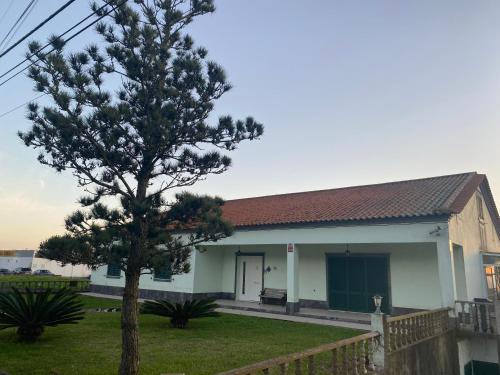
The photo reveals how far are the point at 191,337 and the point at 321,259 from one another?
25.6 ft

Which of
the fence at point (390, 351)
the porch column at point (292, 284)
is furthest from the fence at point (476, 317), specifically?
the porch column at point (292, 284)

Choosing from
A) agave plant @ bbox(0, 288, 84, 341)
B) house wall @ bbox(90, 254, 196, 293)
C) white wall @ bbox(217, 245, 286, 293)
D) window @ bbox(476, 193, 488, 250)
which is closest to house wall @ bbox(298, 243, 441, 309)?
→ white wall @ bbox(217, 245, 286, 293)

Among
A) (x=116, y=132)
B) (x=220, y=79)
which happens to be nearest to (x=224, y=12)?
(x=220, y=79)

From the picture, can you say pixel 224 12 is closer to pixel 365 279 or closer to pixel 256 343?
pixel 256 343

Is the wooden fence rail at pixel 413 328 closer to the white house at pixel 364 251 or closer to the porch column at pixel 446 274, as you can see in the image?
the porch column at pixel 446 274

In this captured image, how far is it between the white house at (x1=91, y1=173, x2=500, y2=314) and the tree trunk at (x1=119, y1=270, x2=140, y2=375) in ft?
15.0

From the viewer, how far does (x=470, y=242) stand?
44.5ft

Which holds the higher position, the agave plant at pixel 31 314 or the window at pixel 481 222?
the window at pixel 481 222

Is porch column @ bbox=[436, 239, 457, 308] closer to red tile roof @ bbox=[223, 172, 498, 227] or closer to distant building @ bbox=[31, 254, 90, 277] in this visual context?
red tile roof @ bbox=[223, 172, 498, 227]

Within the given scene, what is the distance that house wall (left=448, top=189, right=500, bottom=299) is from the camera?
468 inches

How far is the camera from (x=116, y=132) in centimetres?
624

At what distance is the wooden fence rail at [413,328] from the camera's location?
22.0 feet

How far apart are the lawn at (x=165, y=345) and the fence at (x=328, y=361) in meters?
1.27

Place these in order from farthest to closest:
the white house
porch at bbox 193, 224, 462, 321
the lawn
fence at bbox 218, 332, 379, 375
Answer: porch at bbox 193, 224, 462, 321 → the white house → the lawn → fence at bbox 218, 332, 379, 375
